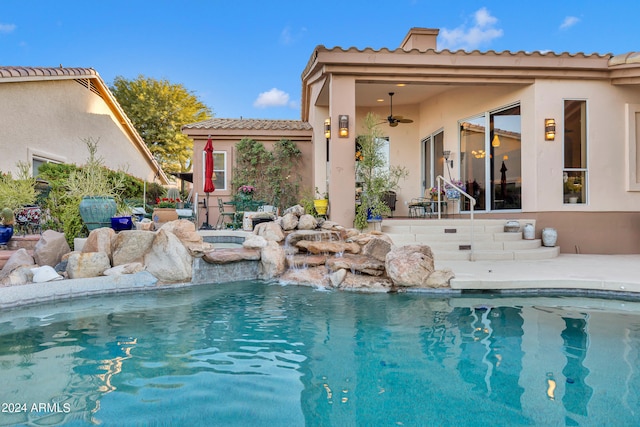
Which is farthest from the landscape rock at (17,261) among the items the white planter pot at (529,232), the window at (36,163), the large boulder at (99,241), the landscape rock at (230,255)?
the white planter pot at (529,232)

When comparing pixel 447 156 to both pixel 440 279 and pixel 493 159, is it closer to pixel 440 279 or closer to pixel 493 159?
pixel 493 159

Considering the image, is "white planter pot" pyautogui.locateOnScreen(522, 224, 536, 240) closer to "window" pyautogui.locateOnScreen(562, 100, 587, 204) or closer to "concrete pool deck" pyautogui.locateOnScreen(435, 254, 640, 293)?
"concrete pool deck" pyautogui.locateOnScreen(435, 254, 640, 293)

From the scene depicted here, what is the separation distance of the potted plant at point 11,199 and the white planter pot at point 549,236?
8940mm

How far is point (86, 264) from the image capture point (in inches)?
191

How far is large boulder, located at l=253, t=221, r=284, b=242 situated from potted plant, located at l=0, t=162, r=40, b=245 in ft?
11.8

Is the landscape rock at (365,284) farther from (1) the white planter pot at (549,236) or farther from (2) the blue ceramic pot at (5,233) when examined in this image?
(2) the blue ceramic pot at (5,233)

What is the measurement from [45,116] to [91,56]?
Answer: 33.6 feet

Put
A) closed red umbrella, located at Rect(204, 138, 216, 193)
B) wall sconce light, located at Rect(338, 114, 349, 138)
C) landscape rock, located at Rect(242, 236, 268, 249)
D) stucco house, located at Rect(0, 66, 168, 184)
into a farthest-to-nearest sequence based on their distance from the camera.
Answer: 1. closed red umbrella, located at Rect(204, 138, 216, 193)
2. stucco house, located at Rect(0, 66, 168, 184)
3. wall sconce light, located at Rect(338, 114, 349, 138)
4. landscape rock, located at Rect(242, 236, 268, 249)

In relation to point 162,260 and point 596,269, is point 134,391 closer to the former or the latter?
point 162,260

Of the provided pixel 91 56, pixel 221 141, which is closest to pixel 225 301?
pixel 221 141

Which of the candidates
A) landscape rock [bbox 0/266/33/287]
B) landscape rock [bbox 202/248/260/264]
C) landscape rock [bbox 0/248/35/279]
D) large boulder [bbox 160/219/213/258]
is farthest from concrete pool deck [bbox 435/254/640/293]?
landscape rock [bbox 0/248/35/279]

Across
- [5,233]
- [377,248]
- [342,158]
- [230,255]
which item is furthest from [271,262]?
[5,233]

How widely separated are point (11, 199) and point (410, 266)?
605 cm

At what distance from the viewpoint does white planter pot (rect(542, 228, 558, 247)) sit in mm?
6934
